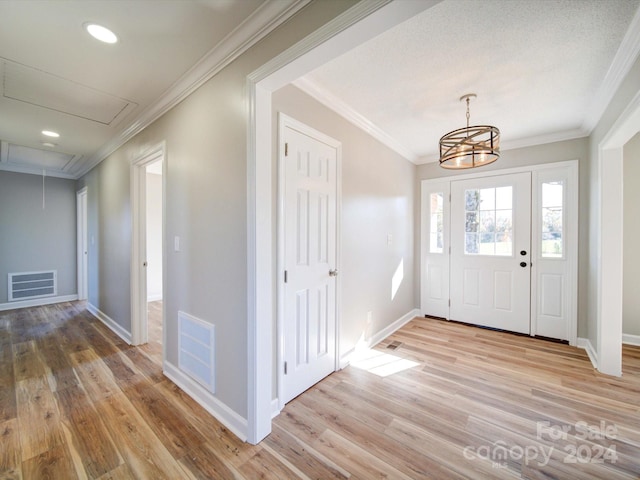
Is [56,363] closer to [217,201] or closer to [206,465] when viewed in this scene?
[206,465]

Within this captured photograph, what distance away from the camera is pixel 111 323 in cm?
365

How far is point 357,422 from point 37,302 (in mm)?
6121

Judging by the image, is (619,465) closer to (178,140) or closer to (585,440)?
(585,440)

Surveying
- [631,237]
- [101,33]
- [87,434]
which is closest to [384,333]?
[87,434]

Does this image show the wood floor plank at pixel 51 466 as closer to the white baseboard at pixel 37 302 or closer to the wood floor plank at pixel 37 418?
the wood floor plank at pixel 37 418

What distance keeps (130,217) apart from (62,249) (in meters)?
3.43

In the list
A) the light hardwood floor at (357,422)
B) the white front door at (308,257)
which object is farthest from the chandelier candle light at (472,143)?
the light hardwood floor at (357,422)

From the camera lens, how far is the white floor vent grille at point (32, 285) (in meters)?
4.53

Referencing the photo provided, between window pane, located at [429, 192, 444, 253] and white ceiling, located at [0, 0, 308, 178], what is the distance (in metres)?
3.37

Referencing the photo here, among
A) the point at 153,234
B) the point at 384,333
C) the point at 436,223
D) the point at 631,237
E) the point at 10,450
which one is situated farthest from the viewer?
the point at 153,234

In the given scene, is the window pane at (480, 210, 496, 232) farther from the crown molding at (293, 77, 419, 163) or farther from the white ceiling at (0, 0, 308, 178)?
the white ceiling at (0, 0, 308, 178)

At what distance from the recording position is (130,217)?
3.05 metres

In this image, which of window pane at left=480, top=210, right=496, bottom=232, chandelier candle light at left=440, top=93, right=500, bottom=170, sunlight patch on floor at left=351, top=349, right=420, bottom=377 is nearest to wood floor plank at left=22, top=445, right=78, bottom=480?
sunlight patch on floor at left=351, top=349, right=420, bottom=377

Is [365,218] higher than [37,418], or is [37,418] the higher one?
[365,218]
